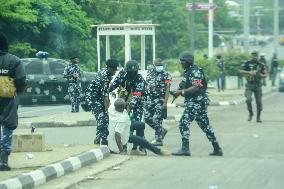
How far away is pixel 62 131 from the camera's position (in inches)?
905

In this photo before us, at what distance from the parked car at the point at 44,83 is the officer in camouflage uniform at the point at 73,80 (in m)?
1.24

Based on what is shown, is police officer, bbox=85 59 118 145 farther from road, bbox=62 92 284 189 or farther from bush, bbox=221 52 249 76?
bush, bbox=221 52 249 76

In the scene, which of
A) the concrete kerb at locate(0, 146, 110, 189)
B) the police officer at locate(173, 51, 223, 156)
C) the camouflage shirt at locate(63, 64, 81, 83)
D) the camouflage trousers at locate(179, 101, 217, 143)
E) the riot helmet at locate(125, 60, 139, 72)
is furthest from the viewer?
the camouflage shirt at locate(63, 64, 81, 83)

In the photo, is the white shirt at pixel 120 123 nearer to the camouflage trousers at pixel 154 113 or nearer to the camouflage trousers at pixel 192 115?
the camouflage trousers at pixel 192 115

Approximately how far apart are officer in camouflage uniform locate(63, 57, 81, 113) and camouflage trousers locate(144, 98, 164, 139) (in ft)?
31.4

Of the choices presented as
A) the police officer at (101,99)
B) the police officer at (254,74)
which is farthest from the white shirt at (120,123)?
the police officer at (254,74)

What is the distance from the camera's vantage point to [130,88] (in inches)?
661

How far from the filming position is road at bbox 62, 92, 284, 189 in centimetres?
1224

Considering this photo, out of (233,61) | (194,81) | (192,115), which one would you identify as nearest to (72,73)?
(192,115)

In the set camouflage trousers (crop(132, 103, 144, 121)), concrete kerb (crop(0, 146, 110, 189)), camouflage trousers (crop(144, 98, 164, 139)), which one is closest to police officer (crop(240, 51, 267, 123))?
camouflage trousers (crop(144, 98, 164, 139))

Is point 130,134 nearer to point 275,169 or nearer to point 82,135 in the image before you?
point 275,169

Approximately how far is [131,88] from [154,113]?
2888 millimetres

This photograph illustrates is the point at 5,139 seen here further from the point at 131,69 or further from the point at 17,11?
the point at 17,11

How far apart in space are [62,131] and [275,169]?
9843mm
